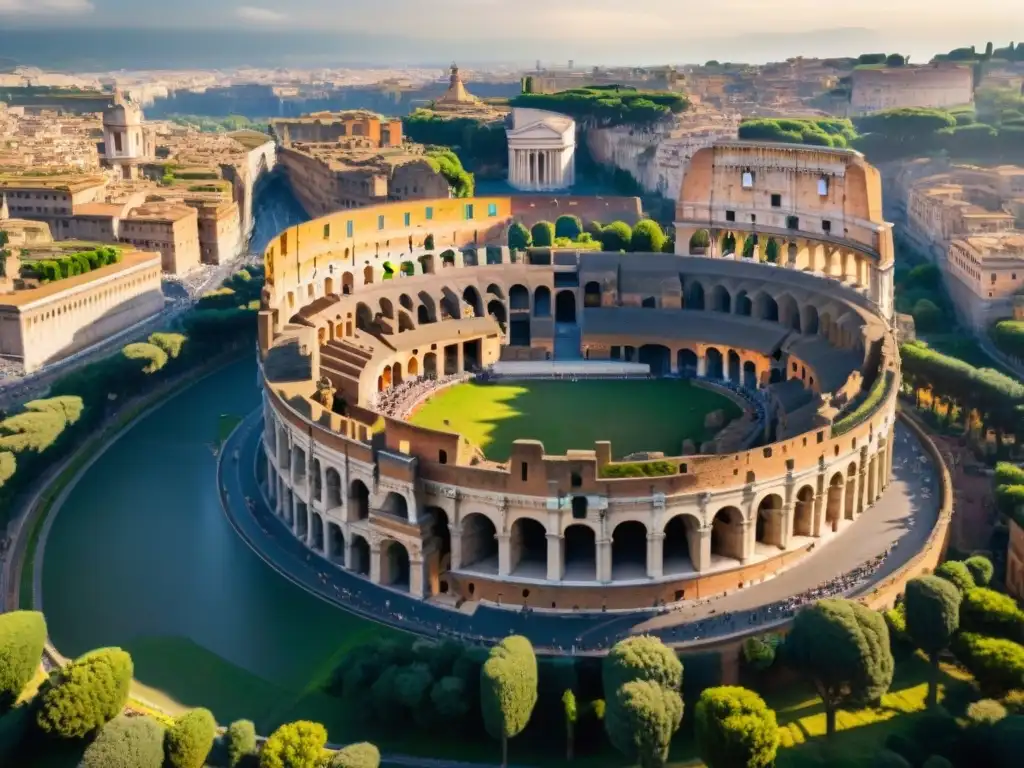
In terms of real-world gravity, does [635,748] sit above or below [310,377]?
below

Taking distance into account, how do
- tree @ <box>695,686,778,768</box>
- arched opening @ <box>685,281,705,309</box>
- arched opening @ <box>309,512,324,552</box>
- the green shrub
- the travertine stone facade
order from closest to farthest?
tree @ <box>695,686,778,768</box> → the green shrub → arched opening @ <box>309,512,324,552</box> → the travertine stone facade → arched opening @ <box>685,281,705,309</box>

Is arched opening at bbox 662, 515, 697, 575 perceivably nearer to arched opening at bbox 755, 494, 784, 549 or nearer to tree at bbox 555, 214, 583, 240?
arched opening at bbox 755, 494, 784, 549

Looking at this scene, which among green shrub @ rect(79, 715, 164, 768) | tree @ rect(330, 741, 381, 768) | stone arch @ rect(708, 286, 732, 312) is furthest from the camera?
stone arch @ rect(708, 286, 732, 312)

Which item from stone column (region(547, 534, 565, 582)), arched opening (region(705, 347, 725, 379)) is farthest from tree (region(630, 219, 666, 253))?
stone column (region(547, 534, 565, 582))

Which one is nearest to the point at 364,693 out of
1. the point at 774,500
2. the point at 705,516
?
the point at 705,516

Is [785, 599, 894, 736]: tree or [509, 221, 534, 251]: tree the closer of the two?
[785, 599, 894, 736]: tree

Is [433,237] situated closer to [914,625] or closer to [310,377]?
[310,377]
